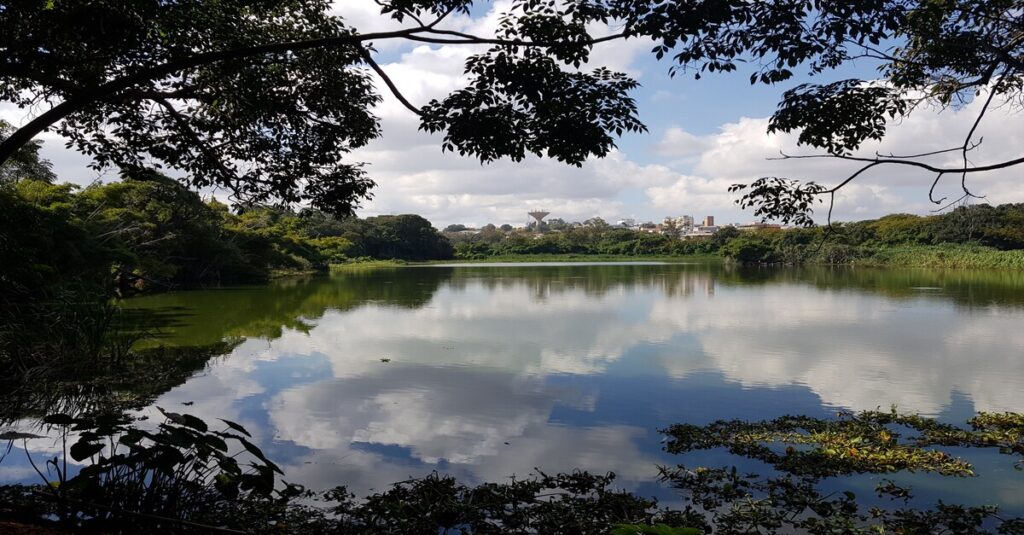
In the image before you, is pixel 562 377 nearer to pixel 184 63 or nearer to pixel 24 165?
pixel 184 63

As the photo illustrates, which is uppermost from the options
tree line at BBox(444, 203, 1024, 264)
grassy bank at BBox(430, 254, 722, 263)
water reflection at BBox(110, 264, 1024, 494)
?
tree line at BBox(444, 203, 1024, 264)

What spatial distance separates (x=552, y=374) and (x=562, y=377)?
0.20m

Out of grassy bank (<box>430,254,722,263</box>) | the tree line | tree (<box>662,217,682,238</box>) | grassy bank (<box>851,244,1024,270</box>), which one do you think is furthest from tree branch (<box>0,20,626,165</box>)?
tree (<box>662,217,682,238</box>)

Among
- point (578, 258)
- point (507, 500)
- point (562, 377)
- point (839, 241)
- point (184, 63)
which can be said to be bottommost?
point (562, 377)

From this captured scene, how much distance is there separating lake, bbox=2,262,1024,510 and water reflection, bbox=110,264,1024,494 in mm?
30

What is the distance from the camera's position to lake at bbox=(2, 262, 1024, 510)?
14.6 feet

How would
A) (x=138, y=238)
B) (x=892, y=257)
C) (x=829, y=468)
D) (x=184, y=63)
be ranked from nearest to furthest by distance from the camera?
(x=184, y=63) → (x=829, y=468) → (x=138, y=238) → (x=892, y=257)

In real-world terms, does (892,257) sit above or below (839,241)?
below

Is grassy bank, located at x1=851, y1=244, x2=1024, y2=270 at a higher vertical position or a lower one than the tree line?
lower

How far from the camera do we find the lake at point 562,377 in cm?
446

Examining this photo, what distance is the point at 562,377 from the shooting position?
23.8 feet

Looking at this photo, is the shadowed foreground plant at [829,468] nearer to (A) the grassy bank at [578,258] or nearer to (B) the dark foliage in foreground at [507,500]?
(B) the dark foliage in foreground at [507,500]

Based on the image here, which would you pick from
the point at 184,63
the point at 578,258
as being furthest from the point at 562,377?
the point at 578,258

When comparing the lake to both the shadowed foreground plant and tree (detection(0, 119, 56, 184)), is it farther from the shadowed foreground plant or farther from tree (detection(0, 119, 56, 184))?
tree (detection(0, 119, 56, 184))
